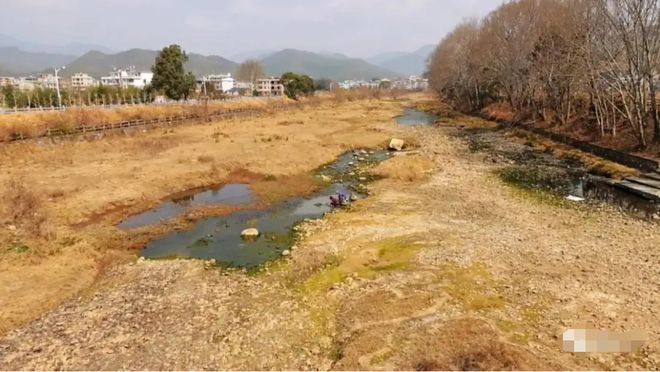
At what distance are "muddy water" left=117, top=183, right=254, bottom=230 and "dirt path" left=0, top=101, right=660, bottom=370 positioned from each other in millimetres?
6684

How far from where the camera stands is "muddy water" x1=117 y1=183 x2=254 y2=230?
2422 cm

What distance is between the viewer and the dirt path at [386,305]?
37.6 feet

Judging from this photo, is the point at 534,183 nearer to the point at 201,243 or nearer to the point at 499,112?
the point at 201,243

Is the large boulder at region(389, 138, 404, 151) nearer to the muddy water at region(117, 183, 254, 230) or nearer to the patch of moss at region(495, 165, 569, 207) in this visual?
the patch of moss at region(495, 165, 569, 207)

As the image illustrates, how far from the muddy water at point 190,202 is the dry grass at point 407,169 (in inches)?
412

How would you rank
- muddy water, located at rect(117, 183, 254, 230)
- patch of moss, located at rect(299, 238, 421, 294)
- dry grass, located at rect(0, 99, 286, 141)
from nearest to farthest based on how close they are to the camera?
patch of moss, located at rect(299, 238, 421, 294) < muddy water, located at rect(117, 183, 254, 230) < dry grass, located at rect(0, 99, 286, 141)

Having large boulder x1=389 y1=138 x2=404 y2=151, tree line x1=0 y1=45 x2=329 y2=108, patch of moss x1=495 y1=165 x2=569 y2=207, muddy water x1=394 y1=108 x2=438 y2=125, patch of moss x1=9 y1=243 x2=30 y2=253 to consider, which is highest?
tree line x1=0 y1=45 x2=329 y2=108

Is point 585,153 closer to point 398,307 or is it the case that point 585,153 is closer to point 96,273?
point 398,307

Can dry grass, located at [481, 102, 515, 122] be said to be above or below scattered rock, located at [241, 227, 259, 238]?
above

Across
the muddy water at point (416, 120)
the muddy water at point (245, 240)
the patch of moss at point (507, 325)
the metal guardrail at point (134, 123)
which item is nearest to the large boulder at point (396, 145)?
the muddy water at point (245, 240)

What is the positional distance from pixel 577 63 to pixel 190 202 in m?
35.8

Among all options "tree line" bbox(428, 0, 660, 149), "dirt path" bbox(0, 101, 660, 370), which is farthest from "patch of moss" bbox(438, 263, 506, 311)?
"tree line" bbox(428, 0, 660, 149)

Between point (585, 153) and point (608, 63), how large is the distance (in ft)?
A: 26.6

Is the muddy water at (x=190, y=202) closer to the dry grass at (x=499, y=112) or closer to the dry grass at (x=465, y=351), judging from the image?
the dry grass at (x=465, y=351)
